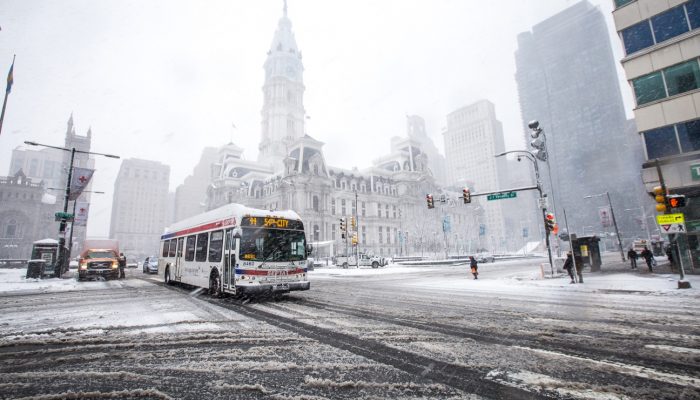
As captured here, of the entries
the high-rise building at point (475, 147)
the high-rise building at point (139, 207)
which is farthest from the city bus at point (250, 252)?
the high-rise building at point (475, 147)

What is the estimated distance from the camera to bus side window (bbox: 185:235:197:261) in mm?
13805

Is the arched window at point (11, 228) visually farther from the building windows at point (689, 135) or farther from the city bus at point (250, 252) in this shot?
the building windows at point (689, 135)

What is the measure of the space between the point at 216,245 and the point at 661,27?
82.1ft

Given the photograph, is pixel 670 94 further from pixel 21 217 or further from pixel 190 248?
pixel 21 217

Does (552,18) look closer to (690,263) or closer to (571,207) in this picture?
(571,207)

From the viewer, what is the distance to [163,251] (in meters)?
18.2

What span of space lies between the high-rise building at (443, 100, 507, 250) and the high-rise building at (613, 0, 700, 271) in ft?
467

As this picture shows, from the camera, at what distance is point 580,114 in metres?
126

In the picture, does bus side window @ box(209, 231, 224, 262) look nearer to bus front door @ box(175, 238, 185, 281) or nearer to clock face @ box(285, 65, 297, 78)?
bus front door @ box(175, 238, 185, 281)

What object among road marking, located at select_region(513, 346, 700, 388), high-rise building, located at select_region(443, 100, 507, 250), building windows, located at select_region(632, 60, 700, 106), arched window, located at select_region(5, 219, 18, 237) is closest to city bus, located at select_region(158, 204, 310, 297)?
road marking, located at select_region(513, 346, 700, 388)

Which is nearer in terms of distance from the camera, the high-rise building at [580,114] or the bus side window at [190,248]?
the bus side window at [190,248]

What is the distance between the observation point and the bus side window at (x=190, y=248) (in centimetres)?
1381

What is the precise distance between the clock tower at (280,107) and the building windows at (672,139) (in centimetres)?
6973

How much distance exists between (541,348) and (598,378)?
1256mm
